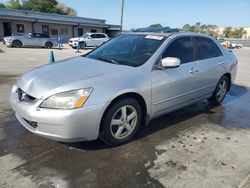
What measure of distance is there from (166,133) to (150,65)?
3.86 feet

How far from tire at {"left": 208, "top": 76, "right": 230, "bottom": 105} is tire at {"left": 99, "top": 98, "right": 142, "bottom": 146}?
253 cm

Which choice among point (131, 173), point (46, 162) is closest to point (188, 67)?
point (131, 173)

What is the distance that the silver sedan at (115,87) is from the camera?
2855mm

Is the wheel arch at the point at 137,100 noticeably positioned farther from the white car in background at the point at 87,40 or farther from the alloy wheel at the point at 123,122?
the white car in background at the point at 87,40

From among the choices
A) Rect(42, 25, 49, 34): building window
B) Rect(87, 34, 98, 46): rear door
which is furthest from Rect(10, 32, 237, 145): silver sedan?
Rect(42, 25, 49, 34): building window

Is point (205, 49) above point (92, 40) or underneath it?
above

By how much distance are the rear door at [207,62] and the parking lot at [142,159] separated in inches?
33.9

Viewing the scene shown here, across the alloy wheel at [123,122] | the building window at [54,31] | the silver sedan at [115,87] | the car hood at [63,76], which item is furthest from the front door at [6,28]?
the alloy wheel at [123,122]

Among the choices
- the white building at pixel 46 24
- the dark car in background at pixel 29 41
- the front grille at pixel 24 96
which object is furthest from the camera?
the white building at pixel 46 24

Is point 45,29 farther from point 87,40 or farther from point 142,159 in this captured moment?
point 142,159

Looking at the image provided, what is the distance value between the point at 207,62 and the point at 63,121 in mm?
3156

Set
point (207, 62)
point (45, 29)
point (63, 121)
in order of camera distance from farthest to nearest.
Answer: point (45, 29) < point (207, 62) < point (63, 121)

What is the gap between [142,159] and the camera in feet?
10.2

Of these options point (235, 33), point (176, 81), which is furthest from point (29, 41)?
point (235, 33)
